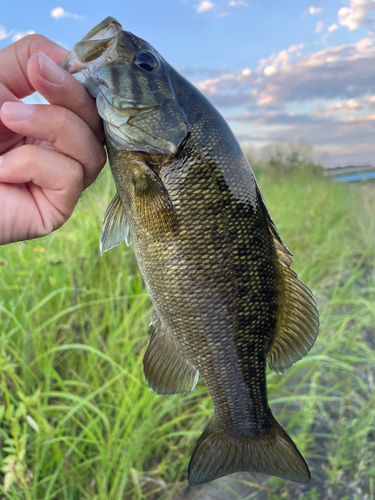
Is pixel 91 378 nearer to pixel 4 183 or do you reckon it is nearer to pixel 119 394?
pixel 119 394

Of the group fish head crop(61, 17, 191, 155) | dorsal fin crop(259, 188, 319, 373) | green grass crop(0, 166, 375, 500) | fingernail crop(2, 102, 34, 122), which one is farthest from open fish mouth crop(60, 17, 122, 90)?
dorsal fin crop(259, 188, 319, 373)

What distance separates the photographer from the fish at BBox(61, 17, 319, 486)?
1.09 meters

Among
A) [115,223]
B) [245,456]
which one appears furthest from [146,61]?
[245,456]

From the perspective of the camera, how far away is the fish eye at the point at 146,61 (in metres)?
1.11

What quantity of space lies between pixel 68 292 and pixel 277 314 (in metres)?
1.84

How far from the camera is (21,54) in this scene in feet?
4.36

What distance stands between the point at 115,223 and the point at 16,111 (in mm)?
443

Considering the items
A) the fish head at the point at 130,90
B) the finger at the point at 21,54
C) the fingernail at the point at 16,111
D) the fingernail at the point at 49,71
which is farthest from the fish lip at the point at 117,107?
the finger at the point at 21,54

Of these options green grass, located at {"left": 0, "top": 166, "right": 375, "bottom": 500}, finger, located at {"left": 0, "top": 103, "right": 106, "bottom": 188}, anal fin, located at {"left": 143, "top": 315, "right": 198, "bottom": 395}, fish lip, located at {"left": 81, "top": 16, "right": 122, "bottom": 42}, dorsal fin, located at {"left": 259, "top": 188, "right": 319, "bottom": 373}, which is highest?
fish lip, located at {"left": 81, "top": 16, "right": 122, "bottom": 42}

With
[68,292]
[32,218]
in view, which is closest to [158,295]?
[32,218]

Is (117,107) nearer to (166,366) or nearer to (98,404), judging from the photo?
(166,366)

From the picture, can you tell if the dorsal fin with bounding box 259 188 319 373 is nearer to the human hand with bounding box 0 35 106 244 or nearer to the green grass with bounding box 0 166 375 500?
the human hand with bounding box 0 35 106 244

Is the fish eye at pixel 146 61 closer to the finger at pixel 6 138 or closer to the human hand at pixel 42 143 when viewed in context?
the human hand at pixel 42 143

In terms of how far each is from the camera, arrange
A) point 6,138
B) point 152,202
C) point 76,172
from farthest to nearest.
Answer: point 6,138
point 76,172
point 152,202
